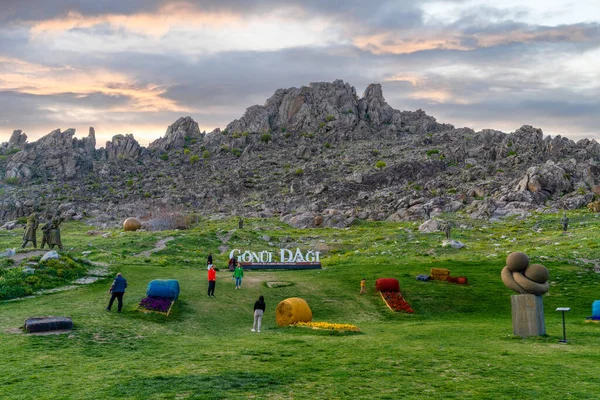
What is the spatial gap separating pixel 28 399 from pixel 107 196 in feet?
390

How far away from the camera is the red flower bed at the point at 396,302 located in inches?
1335

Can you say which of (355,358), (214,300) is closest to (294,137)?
(214,300)

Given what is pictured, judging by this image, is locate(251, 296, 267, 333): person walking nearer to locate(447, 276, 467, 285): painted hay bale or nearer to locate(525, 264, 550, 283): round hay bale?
locate(525, 264, 550, 283): round hay bale

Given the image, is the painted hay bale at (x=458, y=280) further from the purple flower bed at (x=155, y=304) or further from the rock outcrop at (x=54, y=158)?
the rock outcrop at (x=54, y=158)

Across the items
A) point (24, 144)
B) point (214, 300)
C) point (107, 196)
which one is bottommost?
point (214, 300)

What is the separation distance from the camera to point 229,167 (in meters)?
147

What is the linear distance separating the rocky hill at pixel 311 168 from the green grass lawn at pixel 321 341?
4462cm

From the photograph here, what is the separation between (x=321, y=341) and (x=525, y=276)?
10.8 m

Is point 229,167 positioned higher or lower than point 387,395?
higher

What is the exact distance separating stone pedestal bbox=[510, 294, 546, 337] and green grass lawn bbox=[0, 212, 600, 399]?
2.40 feet

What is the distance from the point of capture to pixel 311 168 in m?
136

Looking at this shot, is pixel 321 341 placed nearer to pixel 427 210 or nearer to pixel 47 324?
pixel 47 324

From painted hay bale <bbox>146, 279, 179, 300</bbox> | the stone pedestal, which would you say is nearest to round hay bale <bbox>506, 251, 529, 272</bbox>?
the stone pedestal

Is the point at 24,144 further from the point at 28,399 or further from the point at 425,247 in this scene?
the point at 28,399
